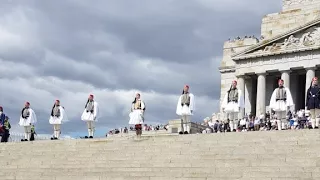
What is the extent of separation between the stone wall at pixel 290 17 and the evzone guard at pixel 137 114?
2423cm

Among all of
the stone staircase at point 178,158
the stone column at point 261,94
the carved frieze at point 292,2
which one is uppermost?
the carved frieze at point 292,2

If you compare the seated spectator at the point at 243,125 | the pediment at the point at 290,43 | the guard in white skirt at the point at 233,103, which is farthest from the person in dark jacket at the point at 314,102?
the pediment at the point at 290,43

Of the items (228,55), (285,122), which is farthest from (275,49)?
(285,122)

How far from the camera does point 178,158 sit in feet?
68.9

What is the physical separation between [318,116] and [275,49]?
23.4m

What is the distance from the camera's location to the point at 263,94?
45.6m

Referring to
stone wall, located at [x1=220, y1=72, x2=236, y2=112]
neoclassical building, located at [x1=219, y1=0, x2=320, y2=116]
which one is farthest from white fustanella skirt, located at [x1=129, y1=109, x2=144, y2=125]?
stone wall, located at [x1=220, y1=72, x2=236, y2=112]

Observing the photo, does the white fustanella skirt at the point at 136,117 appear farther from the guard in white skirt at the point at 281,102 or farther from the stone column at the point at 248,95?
the stone column at the point at 248,95

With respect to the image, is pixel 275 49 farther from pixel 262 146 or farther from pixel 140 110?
pixel 262 146

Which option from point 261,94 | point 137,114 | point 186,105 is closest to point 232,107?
point 186,105

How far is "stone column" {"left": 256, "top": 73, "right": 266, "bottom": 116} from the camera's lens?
4522cm

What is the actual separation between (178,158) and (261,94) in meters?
25.7

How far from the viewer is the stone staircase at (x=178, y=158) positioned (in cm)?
1869

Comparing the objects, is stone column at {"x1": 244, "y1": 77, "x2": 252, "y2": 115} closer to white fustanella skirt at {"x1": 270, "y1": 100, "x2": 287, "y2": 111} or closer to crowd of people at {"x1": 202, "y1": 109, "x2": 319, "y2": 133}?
crowd of people at {"x1": 202, "y1": 109, "x2": 319, "y2": 133}
